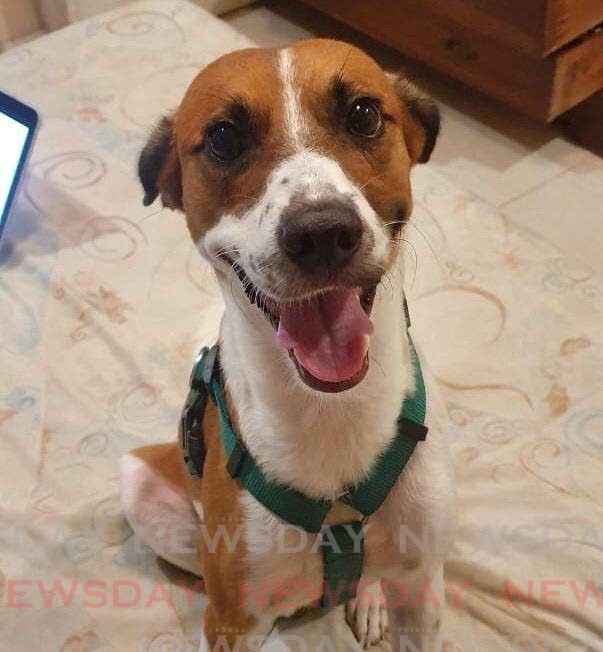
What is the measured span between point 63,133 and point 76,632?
1.29 meters

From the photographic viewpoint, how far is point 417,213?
194 cm

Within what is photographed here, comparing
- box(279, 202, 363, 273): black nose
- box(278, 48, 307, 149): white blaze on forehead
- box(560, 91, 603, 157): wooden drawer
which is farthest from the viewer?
box(560, 91, 603, 157): wooden drawer

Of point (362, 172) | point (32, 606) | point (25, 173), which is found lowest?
A: point (32, 606)

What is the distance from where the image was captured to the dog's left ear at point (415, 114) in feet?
3.59

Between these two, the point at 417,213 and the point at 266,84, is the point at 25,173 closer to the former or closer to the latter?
the point at 417,213

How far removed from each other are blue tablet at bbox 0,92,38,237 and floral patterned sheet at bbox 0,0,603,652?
0.11 m

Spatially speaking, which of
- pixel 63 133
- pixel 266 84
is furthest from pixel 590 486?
pixel 63 133

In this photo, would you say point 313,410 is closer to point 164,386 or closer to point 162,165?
point 162,165

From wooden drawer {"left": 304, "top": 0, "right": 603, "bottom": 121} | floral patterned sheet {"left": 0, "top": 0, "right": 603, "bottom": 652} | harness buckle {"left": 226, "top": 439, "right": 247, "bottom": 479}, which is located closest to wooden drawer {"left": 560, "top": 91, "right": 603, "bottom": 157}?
wooden drawer {"left": 304, "top": 0, "right": 603, "bottom": 121}

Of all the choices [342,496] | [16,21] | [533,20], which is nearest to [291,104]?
[342,496]

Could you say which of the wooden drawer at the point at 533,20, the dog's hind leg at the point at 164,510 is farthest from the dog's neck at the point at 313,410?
the wooden drawer at the point at 533,20

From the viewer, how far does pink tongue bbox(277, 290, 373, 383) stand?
0.92m

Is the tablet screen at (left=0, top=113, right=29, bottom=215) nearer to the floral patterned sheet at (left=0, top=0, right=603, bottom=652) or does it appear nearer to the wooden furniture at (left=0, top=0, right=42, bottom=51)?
the floral patterned sheet at (left=0, top=0, right=603, bottom=652)

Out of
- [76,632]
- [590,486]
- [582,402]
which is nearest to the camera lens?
[76,632]
